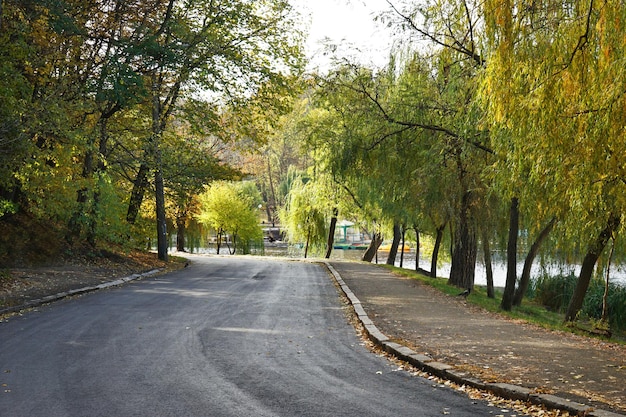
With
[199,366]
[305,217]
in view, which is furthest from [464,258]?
[305,217]

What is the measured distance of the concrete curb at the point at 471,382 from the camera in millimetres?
6203

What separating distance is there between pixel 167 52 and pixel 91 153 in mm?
4634

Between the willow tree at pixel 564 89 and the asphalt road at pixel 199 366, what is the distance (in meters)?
3.73

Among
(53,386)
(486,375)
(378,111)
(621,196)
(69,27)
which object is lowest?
(53,386)

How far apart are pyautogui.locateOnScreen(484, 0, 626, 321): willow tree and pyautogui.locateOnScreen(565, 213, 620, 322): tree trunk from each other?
105 inches

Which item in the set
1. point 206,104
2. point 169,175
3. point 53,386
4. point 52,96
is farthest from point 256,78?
point 53,386

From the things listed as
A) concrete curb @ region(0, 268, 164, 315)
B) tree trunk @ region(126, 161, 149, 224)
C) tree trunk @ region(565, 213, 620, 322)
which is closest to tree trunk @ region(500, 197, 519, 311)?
tree trunk @ region(565, 213, 620, 322)

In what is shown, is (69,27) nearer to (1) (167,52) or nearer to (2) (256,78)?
(1) (167,52)

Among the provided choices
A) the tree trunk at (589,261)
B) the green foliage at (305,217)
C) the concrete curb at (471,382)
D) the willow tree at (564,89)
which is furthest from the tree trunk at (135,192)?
the willow tree at (564,89)

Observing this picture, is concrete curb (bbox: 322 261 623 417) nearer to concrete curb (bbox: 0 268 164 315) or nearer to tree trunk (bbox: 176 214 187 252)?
concrete curb (bbox: 0 268 164 315)

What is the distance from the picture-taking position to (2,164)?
15945mm

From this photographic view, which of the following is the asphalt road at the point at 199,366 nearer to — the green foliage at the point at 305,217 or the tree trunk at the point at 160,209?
the tree trunk at the point at 160,209

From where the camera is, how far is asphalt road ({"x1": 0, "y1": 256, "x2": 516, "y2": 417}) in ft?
21.3

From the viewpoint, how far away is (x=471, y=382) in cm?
736
